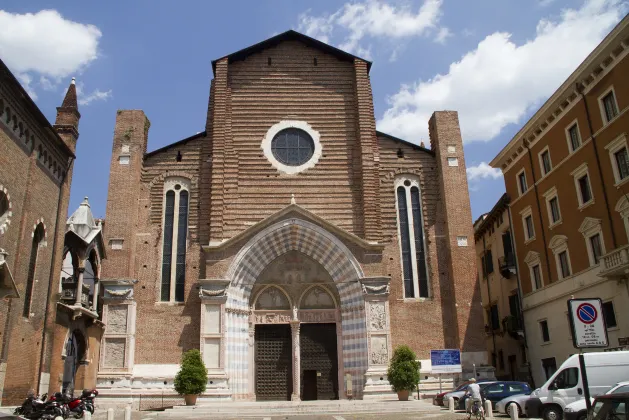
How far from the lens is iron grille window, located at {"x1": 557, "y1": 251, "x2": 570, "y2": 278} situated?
24000 millimetres

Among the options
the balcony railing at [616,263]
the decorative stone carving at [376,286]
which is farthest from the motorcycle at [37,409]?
the balcony railing at [616,263]

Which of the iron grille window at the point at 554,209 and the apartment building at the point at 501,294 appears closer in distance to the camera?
the iron grille window at the point at 554,209

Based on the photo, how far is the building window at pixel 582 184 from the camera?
2223cm

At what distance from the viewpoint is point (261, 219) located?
24.5 meters

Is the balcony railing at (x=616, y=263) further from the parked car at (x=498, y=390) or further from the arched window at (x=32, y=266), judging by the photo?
the arched window at (x=32, y=266)

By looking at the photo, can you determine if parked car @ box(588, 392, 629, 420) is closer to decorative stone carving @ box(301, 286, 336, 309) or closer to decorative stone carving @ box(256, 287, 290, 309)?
decorative stone carving @ box(301, 286, 336, 309)

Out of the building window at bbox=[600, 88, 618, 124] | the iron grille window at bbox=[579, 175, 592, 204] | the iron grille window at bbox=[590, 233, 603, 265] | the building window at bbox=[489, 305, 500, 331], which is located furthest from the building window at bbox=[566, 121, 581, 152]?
the building window at bbox=[489, 305, 500, 331]

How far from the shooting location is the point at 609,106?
68.3 ft

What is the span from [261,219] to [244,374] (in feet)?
20.7

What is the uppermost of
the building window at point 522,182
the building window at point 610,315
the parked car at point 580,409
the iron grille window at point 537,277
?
the building window at point 522,182

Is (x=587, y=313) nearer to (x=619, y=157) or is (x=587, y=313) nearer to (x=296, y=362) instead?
(x=619, y=157)

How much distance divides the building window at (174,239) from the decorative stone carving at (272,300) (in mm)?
3291

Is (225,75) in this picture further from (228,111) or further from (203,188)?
(203,188)

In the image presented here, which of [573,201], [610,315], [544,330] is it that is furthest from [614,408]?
[544,330]
